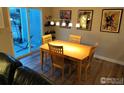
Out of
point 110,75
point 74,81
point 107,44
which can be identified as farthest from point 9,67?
point 107,44

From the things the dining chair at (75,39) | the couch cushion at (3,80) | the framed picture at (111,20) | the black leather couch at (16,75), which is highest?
the framed picture at (111,20)

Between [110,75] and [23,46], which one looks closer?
[110,75]

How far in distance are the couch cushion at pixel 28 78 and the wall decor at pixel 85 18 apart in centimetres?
313

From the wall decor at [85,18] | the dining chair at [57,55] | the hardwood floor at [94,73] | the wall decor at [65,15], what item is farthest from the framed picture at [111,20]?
the dining chair at [57,55]

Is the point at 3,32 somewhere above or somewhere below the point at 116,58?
above

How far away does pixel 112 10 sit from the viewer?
11.1 feet

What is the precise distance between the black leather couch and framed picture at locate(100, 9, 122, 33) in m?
3.08

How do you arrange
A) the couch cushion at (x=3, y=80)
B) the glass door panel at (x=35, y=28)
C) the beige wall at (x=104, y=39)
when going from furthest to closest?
the glass door panel at (x=35, y=28)
the beige wall at (x=104, y=39)
the couch cushion at (x=3, y=80)

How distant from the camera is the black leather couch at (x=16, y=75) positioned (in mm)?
1302

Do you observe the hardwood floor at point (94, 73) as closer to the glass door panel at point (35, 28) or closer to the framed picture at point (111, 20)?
the glass door panel at point (35, 28)

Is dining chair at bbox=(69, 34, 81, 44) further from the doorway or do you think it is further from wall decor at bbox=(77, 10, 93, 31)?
the doorway

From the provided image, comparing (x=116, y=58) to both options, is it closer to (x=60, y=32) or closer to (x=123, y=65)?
(x=123, y=65)

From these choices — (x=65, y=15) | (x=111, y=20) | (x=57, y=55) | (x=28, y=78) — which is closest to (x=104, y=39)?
(x=111, y=20)
